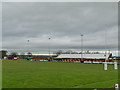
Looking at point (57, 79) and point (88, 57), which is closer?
point (57, 79)

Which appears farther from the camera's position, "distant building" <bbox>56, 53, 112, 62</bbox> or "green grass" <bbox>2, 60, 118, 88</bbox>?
"distant building" <bbox>56, 53, 112, 62</bbox>

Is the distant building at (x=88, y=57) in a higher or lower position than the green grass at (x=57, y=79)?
lower

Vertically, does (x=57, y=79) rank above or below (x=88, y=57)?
above

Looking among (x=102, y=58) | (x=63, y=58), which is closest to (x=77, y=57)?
(x=63, y=58)

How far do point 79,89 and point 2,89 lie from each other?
532 cm

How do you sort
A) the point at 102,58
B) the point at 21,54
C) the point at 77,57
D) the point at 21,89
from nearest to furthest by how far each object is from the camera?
the point at 21,89
the point at 102,58
the point at 77,57
the point at 21,54

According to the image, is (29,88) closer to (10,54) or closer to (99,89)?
(99,89)

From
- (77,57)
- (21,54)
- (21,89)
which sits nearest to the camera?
(21,89)

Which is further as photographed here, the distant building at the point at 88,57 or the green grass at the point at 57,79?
the distant building at the point at 88,57

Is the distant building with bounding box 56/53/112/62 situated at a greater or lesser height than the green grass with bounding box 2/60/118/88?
lesser

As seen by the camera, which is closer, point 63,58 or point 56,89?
point 56,89

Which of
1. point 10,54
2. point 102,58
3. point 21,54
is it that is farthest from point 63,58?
point 10,54

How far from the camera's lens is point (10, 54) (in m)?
160

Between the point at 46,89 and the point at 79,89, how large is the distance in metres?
2.29
